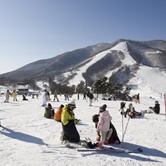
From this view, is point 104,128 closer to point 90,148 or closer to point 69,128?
point 90,148

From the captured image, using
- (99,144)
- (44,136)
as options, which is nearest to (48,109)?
(44,136)

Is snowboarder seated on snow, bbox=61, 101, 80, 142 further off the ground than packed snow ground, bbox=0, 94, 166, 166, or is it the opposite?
snowboarder seated on snow, bbox=61, 101, 80, 142

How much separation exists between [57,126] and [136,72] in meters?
171

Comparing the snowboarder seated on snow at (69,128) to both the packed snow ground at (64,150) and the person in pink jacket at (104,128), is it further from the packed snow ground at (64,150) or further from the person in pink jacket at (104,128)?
the person in pink jacket at (104,128)

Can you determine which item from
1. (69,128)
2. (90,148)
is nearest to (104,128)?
(90,148)

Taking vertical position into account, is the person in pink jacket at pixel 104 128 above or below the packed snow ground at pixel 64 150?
above

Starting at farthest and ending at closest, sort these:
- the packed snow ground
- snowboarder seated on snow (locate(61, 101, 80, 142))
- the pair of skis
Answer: snowboarder seated on snow (locate(61, 101, 80, 142)), the pair of skis, the packed snow ground

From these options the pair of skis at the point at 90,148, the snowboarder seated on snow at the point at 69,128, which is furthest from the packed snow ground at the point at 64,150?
the snowboarder seated on snow at the point at 69,128

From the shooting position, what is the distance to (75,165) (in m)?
7.63

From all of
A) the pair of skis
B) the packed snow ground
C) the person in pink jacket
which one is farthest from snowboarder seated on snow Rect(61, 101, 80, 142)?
the person in pink jacket

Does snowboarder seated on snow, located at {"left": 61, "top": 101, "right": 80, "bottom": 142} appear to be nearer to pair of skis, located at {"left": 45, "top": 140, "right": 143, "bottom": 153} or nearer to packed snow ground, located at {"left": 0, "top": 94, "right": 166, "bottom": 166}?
pair of skis, located at {"left": 45, "top": 140, "right": 143, "bottom": 153}

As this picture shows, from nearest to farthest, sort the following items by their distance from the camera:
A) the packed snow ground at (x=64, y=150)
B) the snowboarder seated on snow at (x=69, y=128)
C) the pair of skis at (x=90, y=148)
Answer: the packed snow ground at (x=64, y=150)
the pair of skis at (x=90, y=148)
the snowboarder seated on snow at (x=69, y=128)

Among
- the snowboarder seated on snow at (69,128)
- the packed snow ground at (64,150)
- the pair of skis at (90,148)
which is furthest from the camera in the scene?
the snowboarder seated on snow at (69,128)

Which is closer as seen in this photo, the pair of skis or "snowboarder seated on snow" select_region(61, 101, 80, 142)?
the pair of skis
